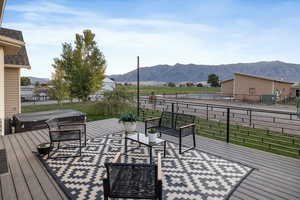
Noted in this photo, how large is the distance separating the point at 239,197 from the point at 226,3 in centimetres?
857

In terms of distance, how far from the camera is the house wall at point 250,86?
72.0 ft

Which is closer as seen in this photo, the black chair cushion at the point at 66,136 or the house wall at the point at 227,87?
the black chair cushion at the point at 66,136

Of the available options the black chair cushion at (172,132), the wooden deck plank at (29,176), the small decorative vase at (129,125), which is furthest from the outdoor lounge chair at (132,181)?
the black chair cushion at (172,132)

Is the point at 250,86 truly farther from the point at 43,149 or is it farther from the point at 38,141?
the point at 43,149

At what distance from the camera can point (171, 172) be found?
3045mm

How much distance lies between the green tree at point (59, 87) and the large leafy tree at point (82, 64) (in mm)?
275

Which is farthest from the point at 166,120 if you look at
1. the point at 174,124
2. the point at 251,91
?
the point at 251,91

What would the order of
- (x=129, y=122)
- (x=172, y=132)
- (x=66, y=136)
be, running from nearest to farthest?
(x=66, y=136) → (x=129, y=122) → (x=172, y=132)

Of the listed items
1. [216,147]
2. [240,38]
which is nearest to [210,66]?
[240,38]

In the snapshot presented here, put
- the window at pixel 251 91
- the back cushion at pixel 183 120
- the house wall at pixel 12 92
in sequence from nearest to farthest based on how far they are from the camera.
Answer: the back cushion at pixel 183 120
the house wall at pixel 12 92
the window at pixel 251 91

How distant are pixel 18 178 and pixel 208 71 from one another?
4199 inches

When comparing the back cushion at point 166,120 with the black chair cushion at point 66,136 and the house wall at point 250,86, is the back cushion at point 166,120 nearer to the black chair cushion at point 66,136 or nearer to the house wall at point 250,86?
the black chair cushion at point 66,136

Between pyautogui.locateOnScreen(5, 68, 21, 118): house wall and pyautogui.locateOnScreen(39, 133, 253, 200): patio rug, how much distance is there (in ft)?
18.0

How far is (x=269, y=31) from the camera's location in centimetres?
1373
